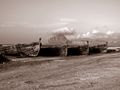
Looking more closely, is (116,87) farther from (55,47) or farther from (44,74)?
(55,47)

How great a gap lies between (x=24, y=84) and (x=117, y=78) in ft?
21.7

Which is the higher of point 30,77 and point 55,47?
point 55,47

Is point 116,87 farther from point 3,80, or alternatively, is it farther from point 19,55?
point 19,55

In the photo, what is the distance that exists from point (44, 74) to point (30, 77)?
4.45 feet

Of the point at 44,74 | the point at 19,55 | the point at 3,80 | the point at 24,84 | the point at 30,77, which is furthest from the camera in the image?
the point at 19,55

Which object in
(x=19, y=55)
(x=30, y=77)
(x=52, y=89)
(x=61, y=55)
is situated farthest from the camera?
(x=61, y=55)

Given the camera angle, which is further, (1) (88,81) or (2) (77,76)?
(2) (77,76)

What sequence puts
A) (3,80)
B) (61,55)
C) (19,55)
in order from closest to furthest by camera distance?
(3,80)
(19,55)
(61,55)

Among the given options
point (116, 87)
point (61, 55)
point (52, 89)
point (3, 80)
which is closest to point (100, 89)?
point (116, 87)

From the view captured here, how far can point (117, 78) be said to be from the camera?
13.5 meters

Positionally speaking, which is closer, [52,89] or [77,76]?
[52,89]

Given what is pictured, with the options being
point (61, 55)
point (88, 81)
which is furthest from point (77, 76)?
point (61, 55)

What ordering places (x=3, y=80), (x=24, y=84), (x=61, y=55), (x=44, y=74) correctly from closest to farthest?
(x=24, y=84)
(x=3, y=80)
(x=44, y=74)
(x=61, y=55)

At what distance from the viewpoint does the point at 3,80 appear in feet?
41.7
